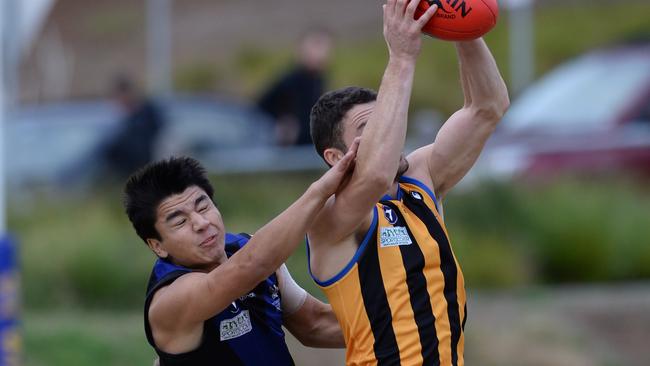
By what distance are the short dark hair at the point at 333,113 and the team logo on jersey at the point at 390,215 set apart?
0.26m

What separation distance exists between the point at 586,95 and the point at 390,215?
7.45 metres

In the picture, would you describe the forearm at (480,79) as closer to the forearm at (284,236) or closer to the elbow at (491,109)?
the elbow at (491,109)

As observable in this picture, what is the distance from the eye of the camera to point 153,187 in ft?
16.4

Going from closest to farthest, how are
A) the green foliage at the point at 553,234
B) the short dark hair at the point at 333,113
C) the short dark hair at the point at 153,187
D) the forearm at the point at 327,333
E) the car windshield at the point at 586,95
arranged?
1. the short dark hair at the point at 333,113
2. the short dark hair at the point at 153,187
3. the forearm at the point at 327,333
4. the green foliage at the point at 553,234
5. the car windshield at the point at 586,95

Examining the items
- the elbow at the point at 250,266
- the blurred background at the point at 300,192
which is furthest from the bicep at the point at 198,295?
the blurred background at the point at 300,192

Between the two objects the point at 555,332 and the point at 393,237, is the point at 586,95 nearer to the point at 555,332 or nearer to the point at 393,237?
the point at 555,332

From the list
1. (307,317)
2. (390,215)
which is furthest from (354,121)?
(307,317)

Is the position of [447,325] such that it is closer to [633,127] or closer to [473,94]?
[473,94]

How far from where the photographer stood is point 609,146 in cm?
1132

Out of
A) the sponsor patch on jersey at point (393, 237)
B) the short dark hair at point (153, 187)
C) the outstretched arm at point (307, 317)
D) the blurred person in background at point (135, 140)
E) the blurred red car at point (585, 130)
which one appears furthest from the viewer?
the blurred person in background at point (135, 140)

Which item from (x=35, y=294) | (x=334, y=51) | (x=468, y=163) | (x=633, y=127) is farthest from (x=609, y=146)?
(x=334, y=51)

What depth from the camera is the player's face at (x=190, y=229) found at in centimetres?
492

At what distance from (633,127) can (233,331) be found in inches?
280

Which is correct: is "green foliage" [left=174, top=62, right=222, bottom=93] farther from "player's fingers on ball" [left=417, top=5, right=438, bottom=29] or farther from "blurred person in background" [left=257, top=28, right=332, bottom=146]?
"player's fingers on ball" [left=417, top=5, right=438, bottom=29]
